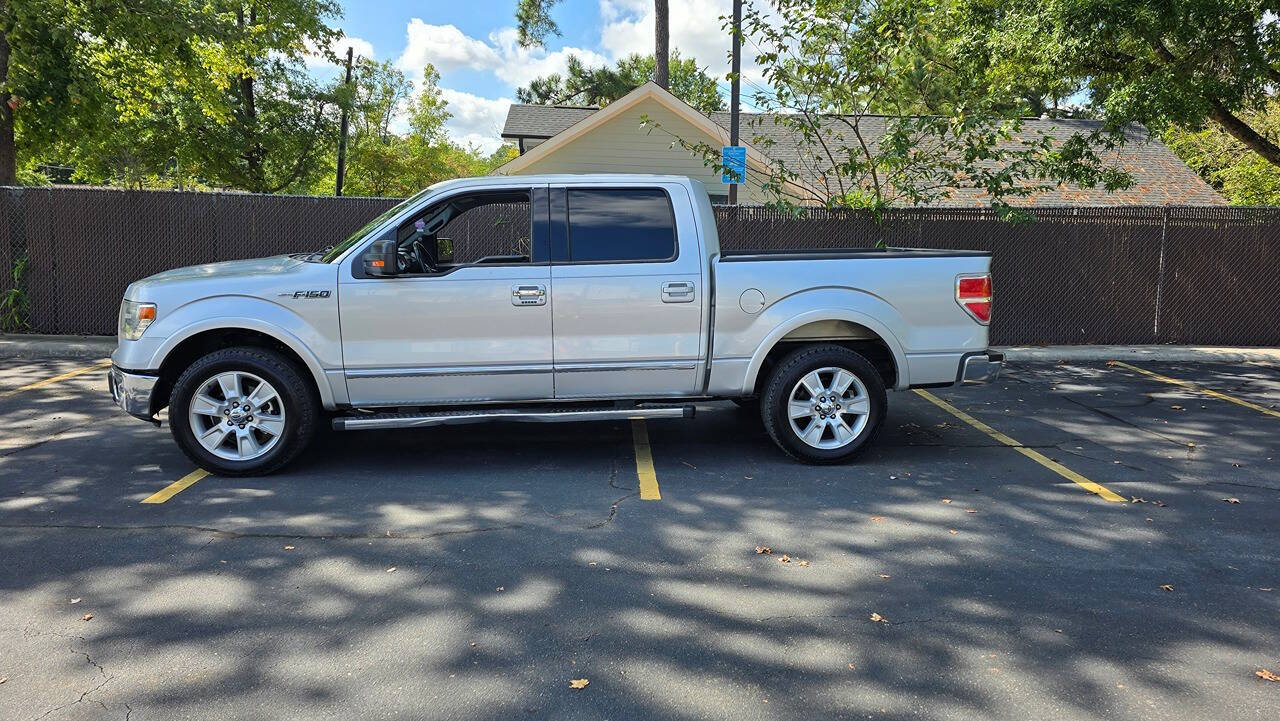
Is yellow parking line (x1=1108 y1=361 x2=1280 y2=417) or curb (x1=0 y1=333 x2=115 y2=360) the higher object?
curb (x1=0 y1=333 x2=115 y2=360)

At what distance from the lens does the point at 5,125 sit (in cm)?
1305

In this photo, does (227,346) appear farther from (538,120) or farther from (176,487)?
(538,120)

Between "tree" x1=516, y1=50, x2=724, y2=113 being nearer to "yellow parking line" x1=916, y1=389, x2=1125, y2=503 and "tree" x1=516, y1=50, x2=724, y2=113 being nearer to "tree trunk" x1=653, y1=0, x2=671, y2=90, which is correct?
"tree trunk" x1=653, y1=0, x2=671, y2=90

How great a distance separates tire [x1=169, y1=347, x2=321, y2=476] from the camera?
5812 millimetres

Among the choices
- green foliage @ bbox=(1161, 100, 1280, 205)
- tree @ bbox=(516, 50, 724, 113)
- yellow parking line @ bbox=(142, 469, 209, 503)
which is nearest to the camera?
yellow parking line @ bbox=(142, 469, 209, 503)

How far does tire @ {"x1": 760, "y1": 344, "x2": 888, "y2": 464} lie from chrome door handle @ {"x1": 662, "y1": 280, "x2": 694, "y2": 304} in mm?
849

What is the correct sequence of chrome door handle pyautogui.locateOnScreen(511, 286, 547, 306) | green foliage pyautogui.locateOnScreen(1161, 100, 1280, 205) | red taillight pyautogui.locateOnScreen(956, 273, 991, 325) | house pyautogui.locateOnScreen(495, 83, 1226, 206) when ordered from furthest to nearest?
1. green foliage pyautogui.locateOnScreen(1161, 100, 1280, 205)
2. house pyautogui.locateOnScreen(495, 83, 1226, 206)
3. red taillight pyautogui.locateOnScreen(956, 273, 991, 325)
4. chrome door handle pyautogui.locateOnScreen(511, 286, 547, 306)

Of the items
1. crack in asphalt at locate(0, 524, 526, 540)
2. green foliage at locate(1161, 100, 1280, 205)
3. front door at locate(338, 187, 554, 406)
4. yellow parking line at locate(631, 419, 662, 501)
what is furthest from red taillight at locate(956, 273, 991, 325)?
green foliage at locate(1161, 100, 1280, 205)

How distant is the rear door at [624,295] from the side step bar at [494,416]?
15 cm

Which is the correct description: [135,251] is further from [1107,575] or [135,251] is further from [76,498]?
[1107,575]

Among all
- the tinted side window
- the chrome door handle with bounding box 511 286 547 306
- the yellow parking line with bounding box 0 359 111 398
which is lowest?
the yellow parking line with bounding box 0 359 111 398

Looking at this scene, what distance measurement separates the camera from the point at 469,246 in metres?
12.2

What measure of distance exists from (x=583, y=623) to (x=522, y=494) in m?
1.94

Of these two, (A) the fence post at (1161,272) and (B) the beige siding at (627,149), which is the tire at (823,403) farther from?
(B) the beige siding at (627,149)
